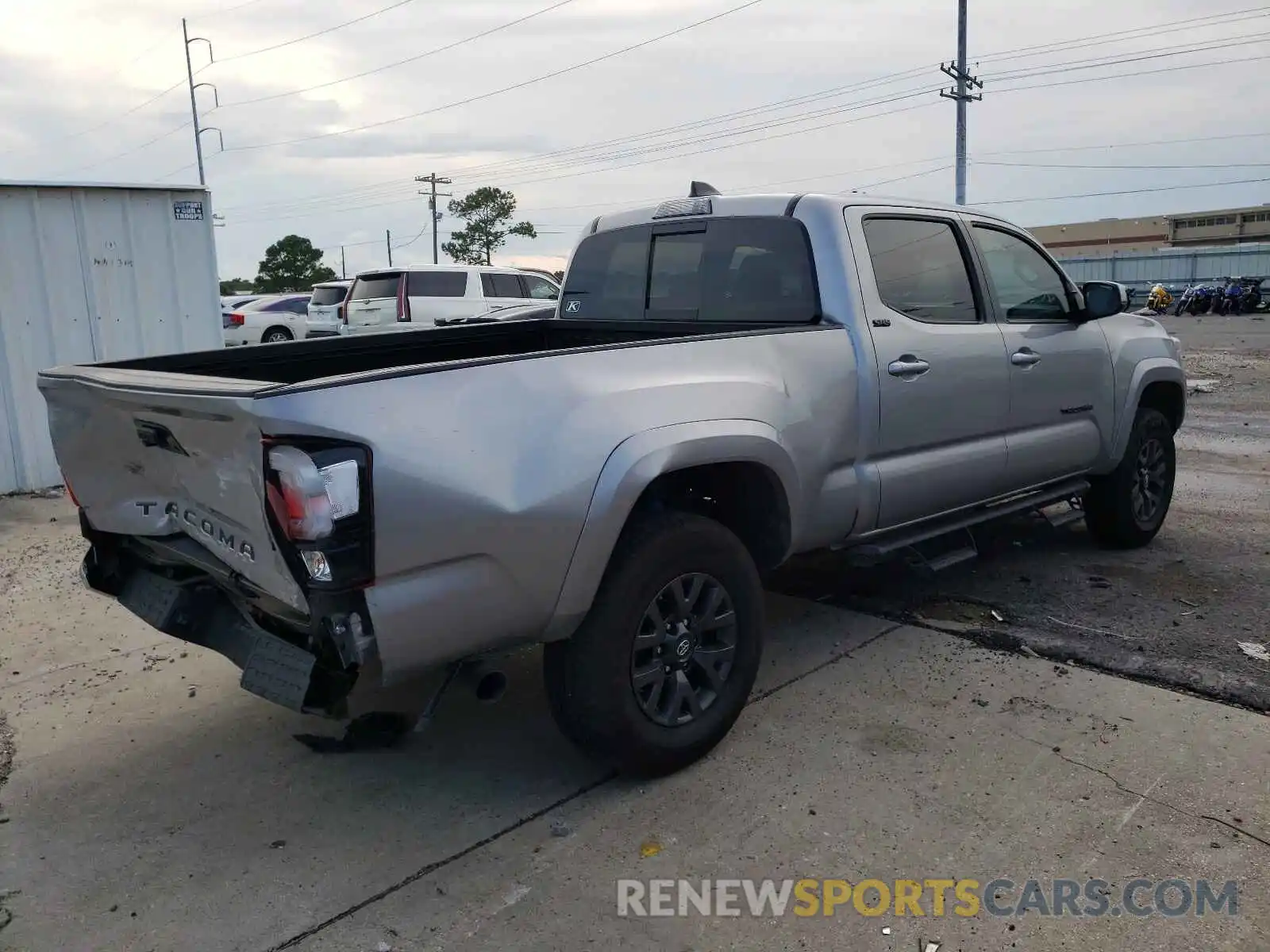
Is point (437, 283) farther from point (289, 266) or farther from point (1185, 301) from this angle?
point (289, 266)

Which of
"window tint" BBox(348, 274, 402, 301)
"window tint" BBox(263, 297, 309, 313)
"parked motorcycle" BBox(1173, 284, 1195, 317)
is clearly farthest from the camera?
"parked motorcycle" BBox(1173, 284, 1195, 317)

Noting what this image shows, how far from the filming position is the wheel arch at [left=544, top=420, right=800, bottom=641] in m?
3.04

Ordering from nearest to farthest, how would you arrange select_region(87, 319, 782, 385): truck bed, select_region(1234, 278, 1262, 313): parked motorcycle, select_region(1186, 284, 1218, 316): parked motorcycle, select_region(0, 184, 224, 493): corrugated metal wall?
select_region(87, 319, 782, 385): truck bed
select_region(0, 184, 224, 493): corrugated metal wall
select_region(1234, 278, 1262, 313): parked motorcycle
select_region(1186, 284, 1218, 316): parked motorcycle

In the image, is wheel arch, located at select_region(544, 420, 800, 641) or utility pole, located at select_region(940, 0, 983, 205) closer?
wheel arch, located at select_region(544, 420, 800, 641)

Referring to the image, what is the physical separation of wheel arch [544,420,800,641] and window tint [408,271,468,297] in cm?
1367

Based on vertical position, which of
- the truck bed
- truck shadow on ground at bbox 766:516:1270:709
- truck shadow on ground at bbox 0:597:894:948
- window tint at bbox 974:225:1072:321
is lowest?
truck shadow on ground at bbox 0:597:894:948

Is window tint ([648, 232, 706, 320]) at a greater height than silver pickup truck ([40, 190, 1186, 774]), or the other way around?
window tint ([648, 232, 706, 320])

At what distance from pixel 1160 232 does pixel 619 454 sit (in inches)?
2933

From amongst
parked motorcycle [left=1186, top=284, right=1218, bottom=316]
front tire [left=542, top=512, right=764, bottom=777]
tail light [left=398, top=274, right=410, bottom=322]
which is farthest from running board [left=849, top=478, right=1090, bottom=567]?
parked motorcycle [left=1186, top=284, right=1218, bottom=316]

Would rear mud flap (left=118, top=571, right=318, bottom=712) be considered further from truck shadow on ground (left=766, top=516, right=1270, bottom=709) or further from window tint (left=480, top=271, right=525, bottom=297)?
window tint (left=480, top=271, right=525, bottom=297)

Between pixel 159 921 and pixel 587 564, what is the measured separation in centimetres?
154

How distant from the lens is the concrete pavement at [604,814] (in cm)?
274

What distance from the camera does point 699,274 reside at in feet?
15.1

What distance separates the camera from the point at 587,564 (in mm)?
3037
